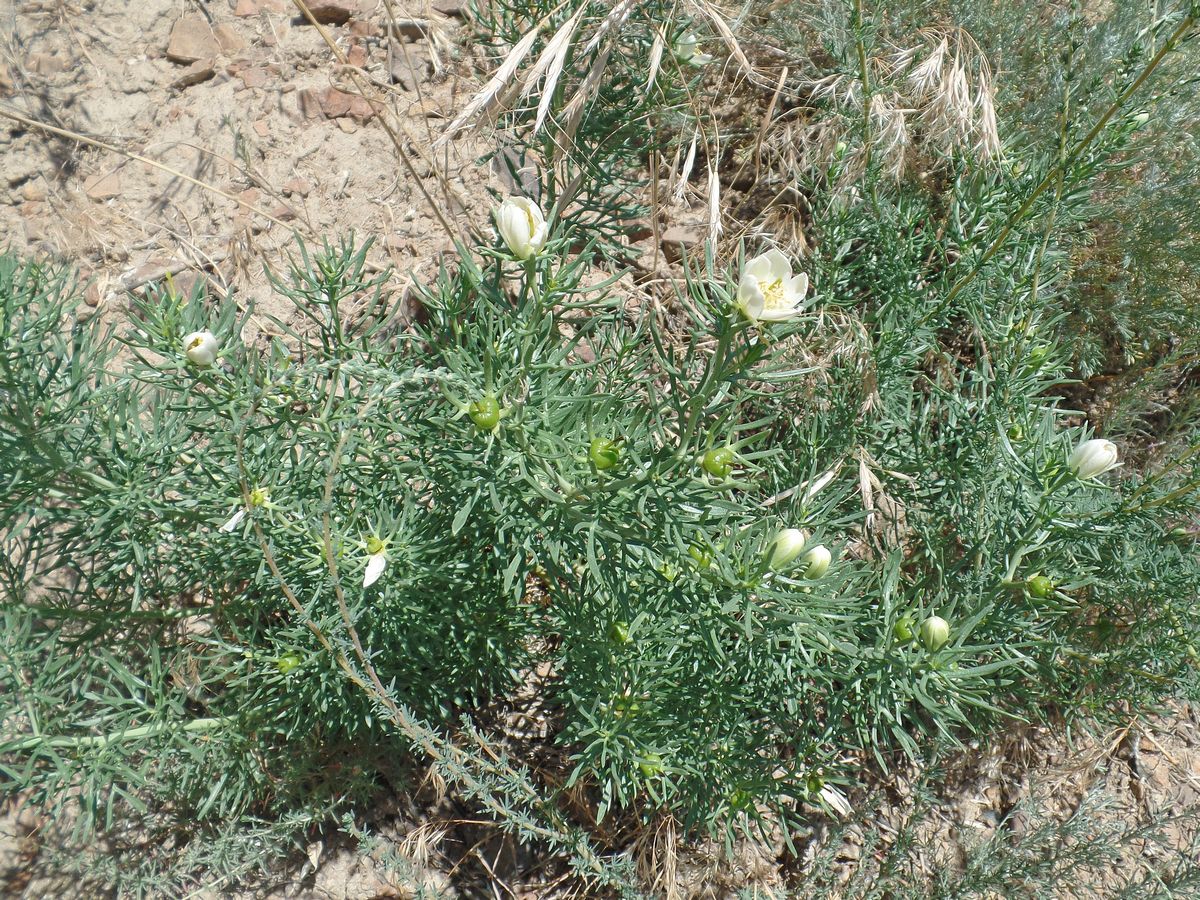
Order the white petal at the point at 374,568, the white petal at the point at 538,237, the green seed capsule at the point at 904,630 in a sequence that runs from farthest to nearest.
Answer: the green seed capsule at the point at 904,630, the white petal at the point at 374,568, the white petal at the point at 538,237

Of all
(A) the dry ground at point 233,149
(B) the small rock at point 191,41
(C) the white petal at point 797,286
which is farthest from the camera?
(B) the small rock at point 191,41

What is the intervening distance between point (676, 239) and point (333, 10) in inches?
81.2

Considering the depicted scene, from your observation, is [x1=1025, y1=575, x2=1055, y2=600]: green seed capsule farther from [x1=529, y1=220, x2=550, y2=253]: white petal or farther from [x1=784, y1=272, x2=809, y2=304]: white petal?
[x1=529, y1=220, x2=550, y2=253]: white petal

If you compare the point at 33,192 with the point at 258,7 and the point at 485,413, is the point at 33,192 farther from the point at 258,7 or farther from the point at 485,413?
the point at 485,413

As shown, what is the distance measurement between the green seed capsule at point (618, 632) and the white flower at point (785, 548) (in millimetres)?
605

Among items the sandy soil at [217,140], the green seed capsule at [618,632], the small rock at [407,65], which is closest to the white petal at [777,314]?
the green seed capsule at [618,632]

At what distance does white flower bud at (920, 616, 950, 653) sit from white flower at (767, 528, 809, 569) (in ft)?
1.57

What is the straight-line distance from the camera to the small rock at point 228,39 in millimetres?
4184

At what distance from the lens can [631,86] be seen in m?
2.97

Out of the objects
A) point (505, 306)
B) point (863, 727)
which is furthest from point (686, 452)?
point (863, 727)

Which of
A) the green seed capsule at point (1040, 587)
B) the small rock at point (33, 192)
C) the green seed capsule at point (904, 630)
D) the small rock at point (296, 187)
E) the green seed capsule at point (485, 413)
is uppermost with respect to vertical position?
the green seed capsule at point (485, 413)

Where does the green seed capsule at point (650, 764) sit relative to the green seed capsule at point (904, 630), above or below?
below

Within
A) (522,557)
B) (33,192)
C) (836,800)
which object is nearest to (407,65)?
(33,192)

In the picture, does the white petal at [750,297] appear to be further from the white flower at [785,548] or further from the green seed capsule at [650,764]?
the green seed capsule at [650,764]
